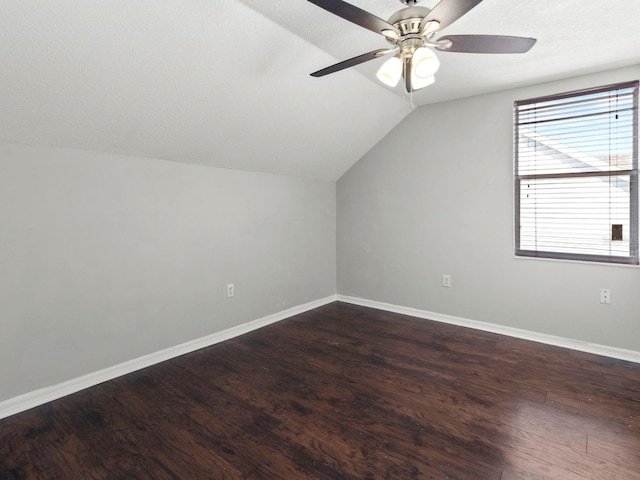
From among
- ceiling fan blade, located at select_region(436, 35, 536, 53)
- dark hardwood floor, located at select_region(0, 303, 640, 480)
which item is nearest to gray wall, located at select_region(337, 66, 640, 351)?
dark hardwood floor, located at select_region(0, 303, 640, 480)

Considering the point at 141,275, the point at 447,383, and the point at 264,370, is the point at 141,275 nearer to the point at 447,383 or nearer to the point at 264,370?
the point at 264,370

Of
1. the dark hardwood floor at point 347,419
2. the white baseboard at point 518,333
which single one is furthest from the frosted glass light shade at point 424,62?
the white baseboard at point 518,333

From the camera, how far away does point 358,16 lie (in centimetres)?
150

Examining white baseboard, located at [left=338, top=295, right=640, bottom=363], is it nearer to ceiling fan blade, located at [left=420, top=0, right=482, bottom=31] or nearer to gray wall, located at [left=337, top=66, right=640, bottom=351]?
gray wall, located at [left=337, top=66, right=640, bottom=351]

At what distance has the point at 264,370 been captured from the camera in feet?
8.46

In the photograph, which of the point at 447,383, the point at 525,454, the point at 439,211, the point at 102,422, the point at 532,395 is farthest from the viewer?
the point at 439,211

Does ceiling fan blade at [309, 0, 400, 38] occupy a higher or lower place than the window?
higher

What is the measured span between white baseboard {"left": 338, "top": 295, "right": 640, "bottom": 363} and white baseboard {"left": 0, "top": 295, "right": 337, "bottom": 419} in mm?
1262

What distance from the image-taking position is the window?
2.73 meters

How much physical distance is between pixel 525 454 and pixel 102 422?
7.27 ft

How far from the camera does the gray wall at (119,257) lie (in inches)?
82.0

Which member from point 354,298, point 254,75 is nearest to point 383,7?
point 254,75

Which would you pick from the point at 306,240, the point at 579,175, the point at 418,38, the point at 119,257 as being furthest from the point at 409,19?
the point at 306,240

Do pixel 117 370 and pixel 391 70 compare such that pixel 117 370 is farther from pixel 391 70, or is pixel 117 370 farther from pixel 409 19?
pixel 409 19
